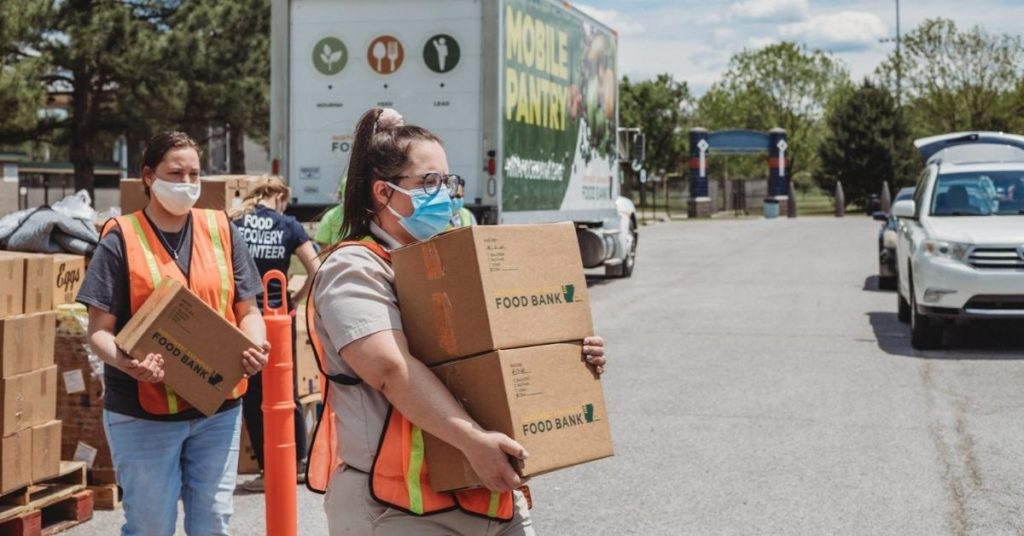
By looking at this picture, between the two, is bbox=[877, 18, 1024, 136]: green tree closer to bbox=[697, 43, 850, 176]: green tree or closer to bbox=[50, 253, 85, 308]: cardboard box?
bbox=[697, 43, 850, 176]: green tree

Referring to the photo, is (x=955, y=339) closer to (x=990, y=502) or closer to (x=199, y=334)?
(x=990, y=502)

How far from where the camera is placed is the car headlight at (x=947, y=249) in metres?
11.9

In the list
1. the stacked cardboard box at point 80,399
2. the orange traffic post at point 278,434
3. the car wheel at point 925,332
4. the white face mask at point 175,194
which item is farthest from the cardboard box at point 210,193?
the car wheel at point 925,332

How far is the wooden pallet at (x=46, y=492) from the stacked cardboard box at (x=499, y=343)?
11.9 ft

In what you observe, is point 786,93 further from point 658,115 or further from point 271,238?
point 271,238

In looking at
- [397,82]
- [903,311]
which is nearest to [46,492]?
[397,82]

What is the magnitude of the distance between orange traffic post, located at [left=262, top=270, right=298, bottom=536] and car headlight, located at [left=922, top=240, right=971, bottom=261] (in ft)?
27.4

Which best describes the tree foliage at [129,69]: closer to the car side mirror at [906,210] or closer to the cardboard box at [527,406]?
the car side mirror at [906,210]

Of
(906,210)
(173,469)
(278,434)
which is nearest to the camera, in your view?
(173,469)

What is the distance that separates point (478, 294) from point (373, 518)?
23.0 inches

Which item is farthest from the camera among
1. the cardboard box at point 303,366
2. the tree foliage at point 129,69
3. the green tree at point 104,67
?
the green tree at point 104,67

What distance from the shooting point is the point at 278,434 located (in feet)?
17.5

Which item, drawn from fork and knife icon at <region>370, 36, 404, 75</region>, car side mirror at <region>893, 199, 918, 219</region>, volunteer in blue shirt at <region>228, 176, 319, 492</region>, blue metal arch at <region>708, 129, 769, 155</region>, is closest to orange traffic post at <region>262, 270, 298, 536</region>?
volunteer in blue shirt at <region>228, 176, 319, 492</region>

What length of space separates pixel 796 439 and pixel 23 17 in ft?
78.6
